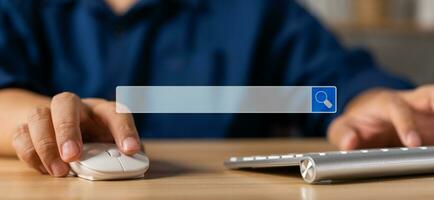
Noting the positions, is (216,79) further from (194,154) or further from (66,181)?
(66,181)

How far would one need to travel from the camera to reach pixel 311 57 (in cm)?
115

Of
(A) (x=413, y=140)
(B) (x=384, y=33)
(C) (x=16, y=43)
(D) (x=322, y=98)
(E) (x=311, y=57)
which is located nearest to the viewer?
(D) (x=322, y=98)

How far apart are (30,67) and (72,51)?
7 centimetres

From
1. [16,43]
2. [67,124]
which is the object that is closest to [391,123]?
[67,124]

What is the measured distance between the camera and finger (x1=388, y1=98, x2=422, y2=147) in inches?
25.0

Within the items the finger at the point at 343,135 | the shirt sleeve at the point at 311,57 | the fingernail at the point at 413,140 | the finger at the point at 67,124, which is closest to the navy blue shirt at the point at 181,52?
the shirt sleeve at the point at 311,57

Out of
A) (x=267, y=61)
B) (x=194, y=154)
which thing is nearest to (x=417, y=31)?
(x=267, y=61)

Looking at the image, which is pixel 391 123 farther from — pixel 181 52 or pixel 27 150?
pixel 181 52

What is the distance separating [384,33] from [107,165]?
1119 mm

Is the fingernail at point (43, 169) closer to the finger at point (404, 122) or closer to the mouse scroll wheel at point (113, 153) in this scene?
the mouse scroll wheel at point (113, 153)

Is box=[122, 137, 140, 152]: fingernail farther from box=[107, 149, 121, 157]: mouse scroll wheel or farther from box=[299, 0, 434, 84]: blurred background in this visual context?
box=[299, 0, 434, 84]: blurred background

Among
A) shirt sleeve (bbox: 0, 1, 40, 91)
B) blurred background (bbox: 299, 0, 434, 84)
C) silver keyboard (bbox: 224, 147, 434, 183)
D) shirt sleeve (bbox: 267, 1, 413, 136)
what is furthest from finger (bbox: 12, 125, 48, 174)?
blurred background (bbox: 299, 0, 434, 84)

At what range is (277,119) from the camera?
117cm

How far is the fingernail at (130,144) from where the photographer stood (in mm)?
533
